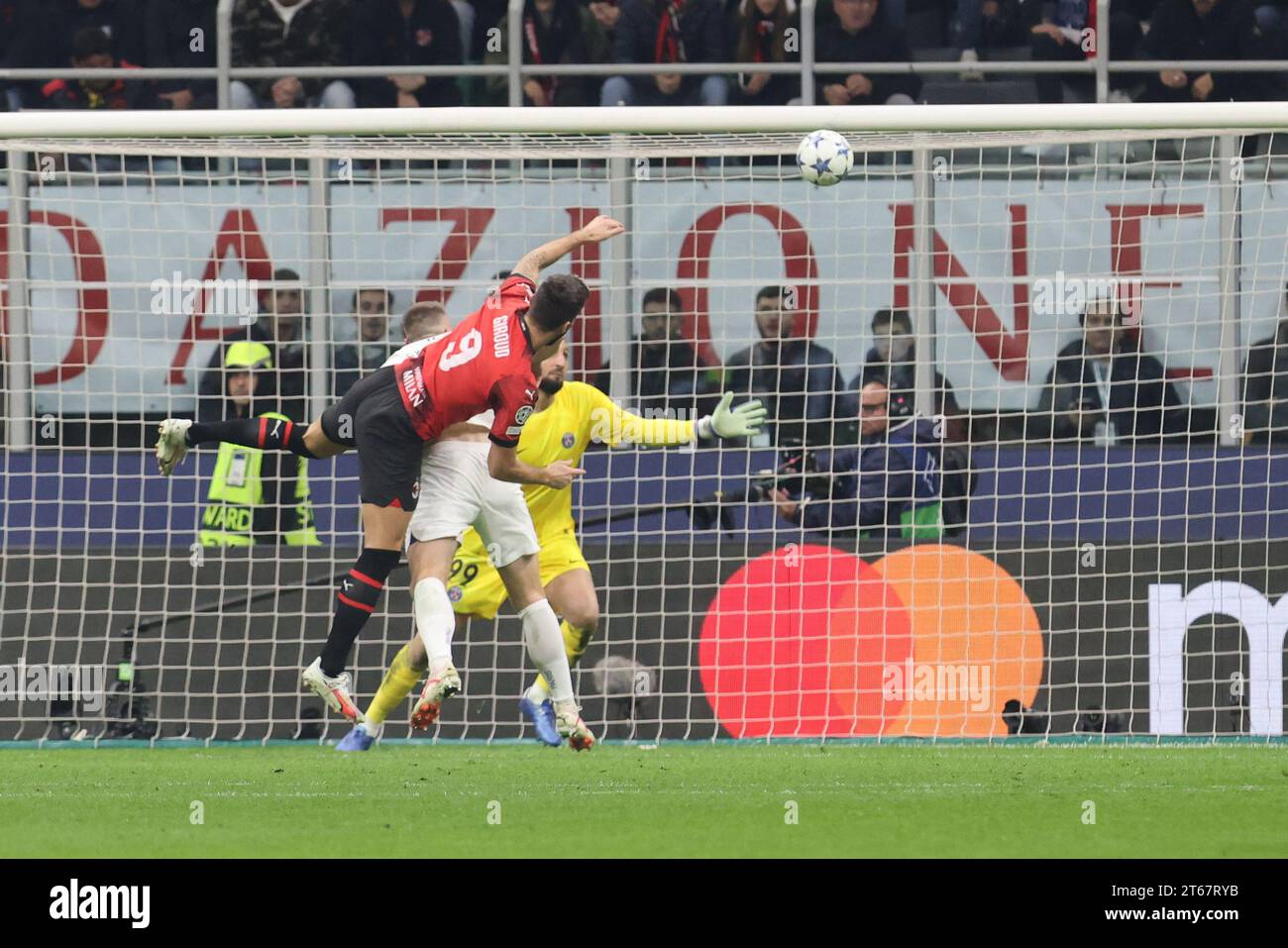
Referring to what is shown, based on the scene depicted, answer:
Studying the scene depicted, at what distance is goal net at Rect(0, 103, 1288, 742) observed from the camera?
430 inches

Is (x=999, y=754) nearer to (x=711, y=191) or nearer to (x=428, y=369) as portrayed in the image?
(x=428, y=369)

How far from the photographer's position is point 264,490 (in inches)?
452

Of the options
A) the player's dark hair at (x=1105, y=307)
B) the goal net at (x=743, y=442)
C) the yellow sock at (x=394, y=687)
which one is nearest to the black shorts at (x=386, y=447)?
the yellow sock at (x=394, y=687)

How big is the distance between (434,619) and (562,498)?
199 centimetres

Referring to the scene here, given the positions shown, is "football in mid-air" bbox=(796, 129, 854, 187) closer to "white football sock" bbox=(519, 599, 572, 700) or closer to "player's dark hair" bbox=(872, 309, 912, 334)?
"white football sock" bbox=(519, 599, 572, 700)

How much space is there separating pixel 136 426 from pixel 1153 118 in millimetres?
6217

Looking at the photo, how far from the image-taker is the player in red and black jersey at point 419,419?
8.01 metres

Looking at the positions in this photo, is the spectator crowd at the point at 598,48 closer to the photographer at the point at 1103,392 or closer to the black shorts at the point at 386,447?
the photographer at the point at 1103,392

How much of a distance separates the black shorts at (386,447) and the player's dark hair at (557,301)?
0.77 m

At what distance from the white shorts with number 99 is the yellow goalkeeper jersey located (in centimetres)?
95

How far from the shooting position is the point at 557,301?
314 inches

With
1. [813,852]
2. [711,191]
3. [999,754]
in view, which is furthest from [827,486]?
[813,852]

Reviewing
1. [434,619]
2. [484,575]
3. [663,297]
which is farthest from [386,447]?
[663,297]

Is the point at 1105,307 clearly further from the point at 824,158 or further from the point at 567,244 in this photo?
the point at 567,244
